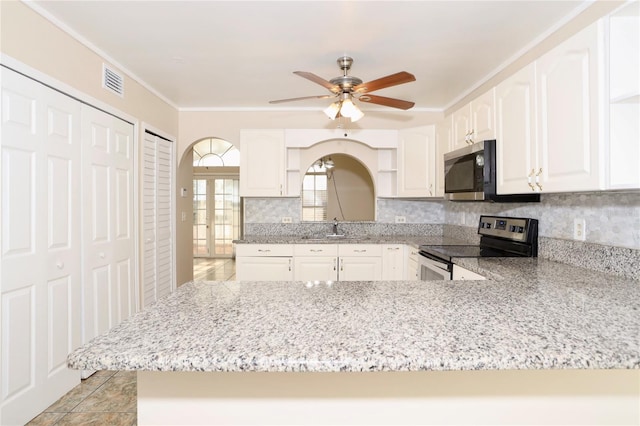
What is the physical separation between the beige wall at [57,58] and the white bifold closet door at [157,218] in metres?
0.24

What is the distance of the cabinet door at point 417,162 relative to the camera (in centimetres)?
378

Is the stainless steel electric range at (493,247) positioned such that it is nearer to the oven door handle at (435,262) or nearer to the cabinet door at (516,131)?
the oven door handle at (435,262)

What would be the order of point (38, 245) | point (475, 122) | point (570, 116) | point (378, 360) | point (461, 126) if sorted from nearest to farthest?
point (378, 360), point (570, 116), point (38, 245), point (475, 122), point (461, 126)

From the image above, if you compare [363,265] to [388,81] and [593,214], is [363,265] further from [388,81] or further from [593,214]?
[593,214]

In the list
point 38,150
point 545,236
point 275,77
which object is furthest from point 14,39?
point 545,236

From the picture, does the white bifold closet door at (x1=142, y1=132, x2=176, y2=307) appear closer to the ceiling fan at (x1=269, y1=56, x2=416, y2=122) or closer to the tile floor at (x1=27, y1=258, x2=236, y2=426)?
the tile floor at (x1=27, y1=258, x2=236, y2=426)

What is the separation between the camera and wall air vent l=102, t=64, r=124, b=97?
282cm

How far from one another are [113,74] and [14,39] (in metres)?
0.95

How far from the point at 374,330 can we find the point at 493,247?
228 cm

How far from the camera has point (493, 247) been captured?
9.62 ft

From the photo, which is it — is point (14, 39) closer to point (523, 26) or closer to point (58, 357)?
point (58, 357)

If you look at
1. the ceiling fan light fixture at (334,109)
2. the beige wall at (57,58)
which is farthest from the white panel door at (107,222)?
the ceiling fan light fixture at (334,109)

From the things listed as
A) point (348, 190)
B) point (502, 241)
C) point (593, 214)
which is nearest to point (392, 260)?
point (502, 241)

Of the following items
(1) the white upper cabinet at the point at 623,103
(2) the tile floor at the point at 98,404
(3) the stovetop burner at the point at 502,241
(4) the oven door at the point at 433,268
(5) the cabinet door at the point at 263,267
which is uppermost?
(1) the white upper cabinet at the point at 623,103
